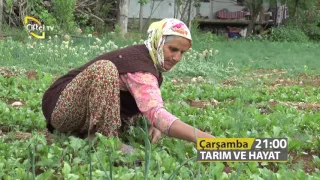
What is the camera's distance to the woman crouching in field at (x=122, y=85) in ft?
9.14

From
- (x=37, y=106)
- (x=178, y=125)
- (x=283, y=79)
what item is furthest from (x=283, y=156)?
(x=283, y=79)

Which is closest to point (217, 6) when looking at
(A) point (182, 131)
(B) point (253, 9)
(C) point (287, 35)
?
(B) point (253, 9)

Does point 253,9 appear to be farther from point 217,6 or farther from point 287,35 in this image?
point 217,6

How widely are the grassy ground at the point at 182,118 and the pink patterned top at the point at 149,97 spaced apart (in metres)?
0.17

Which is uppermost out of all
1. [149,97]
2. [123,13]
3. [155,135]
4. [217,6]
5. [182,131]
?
[149,97]

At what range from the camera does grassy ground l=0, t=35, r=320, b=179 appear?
8.05 feet

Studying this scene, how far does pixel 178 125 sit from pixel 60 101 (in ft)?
2.50

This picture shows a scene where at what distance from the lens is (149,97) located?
273cm

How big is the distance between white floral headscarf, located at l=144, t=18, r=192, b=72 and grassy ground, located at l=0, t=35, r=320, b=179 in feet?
1.49

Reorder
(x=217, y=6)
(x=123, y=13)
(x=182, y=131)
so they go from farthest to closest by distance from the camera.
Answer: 1. (x=217, y=6)
2. (x=123, y=13)
3. (x=182, y=131)

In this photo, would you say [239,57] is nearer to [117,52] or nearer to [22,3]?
[22,3]

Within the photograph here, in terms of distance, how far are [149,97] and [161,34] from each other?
0.33 metres

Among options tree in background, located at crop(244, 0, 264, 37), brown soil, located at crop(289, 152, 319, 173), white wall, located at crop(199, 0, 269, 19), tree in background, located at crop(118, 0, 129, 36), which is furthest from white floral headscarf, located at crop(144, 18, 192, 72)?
white wall, located at crop(199, 0, 269, 19)

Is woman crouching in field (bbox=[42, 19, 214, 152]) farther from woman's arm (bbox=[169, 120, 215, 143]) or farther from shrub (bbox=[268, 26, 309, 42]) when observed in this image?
shrub (bbox=[268, 26, 309, 42])
